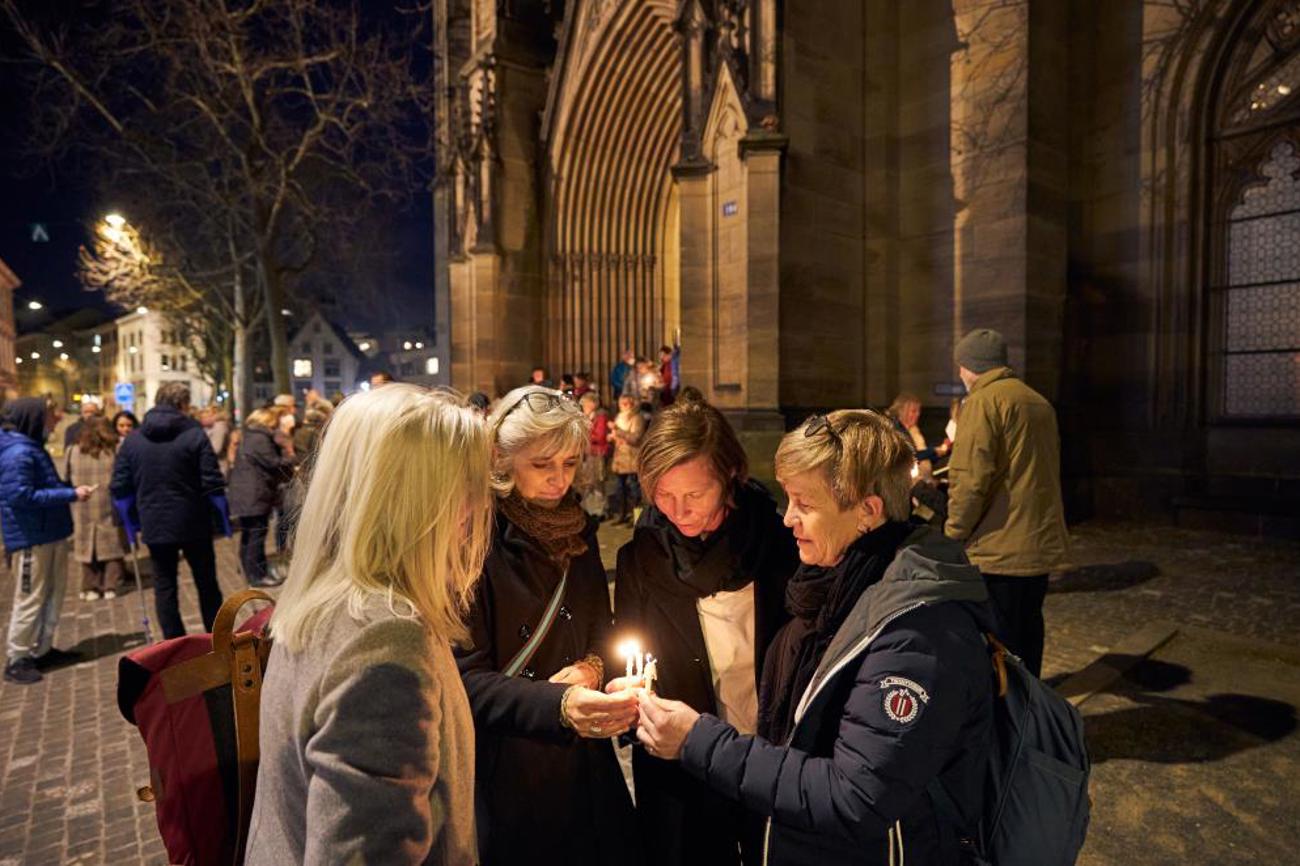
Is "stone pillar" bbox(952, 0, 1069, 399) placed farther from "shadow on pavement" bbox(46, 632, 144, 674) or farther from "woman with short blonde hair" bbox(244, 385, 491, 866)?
"shadow on pavement" bbox(46, 632, 144, 674)

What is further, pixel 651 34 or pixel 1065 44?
pixel 651 34

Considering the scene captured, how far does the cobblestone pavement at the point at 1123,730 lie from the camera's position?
2.94 meters

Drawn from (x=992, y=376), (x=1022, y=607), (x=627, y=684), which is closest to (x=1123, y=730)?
(x=1022, y=607)

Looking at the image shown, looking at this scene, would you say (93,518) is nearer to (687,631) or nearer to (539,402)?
(539,402)

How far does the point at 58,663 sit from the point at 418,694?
18.5 ft

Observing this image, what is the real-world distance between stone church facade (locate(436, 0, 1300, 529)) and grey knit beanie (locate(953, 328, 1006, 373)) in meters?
4.99

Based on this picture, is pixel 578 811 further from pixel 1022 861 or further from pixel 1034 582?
pixel 1034 582

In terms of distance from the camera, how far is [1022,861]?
1.37 meters

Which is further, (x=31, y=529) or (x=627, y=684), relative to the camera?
(x=31, y=529)

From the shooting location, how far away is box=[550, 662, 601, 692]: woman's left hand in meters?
1.78

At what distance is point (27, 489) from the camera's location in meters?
4.98

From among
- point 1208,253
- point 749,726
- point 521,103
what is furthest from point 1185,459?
point 521,103

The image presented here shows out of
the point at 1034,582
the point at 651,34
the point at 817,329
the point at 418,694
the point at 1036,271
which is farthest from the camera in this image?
the point at 651,34

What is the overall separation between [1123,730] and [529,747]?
320 cm
